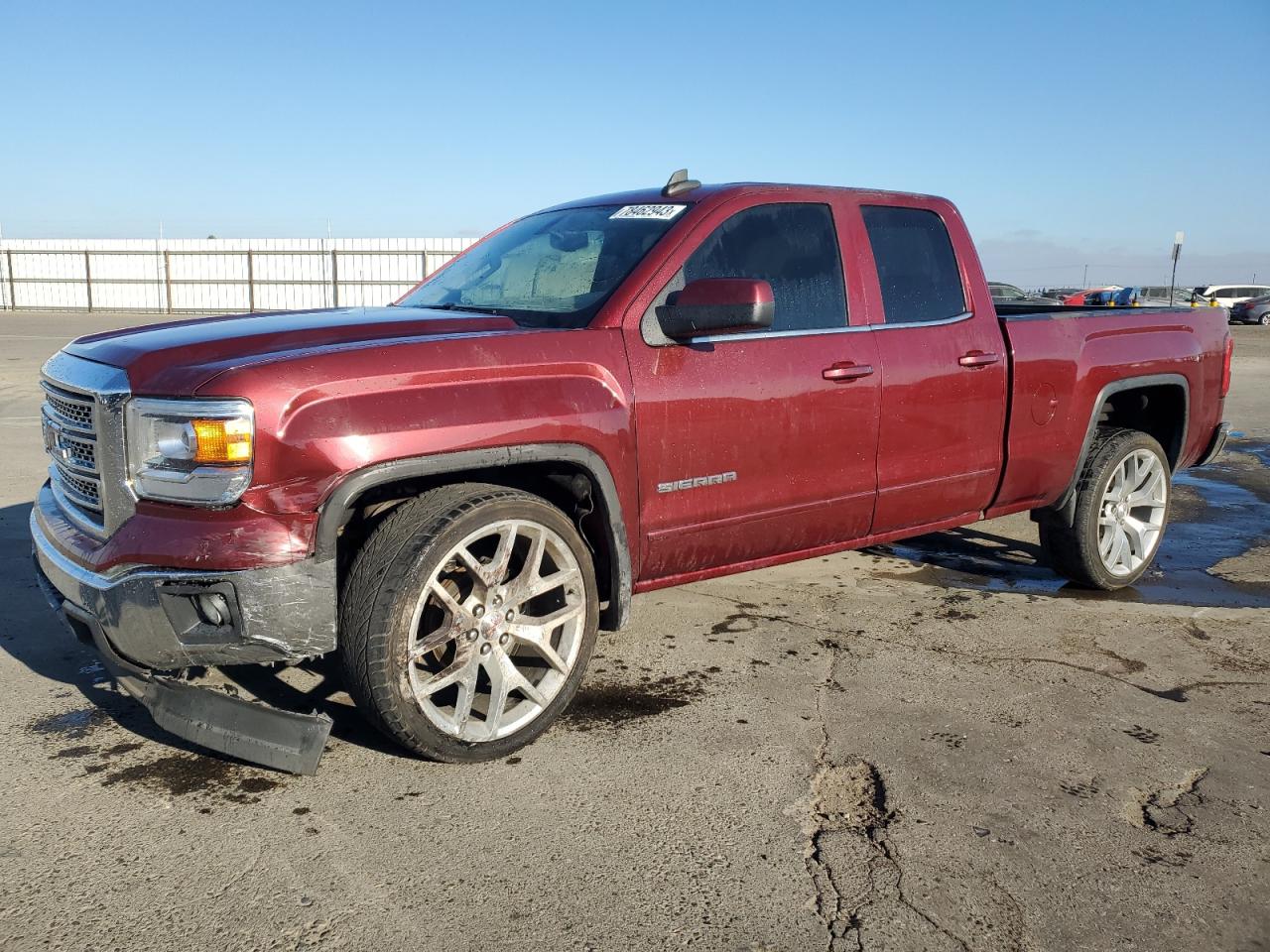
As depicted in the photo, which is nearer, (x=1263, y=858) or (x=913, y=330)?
(x=1263, y=858)

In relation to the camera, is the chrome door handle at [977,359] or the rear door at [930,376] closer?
the rear door at [930,376]

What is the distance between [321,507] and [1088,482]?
383cm

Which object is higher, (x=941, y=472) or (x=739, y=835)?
(x=941, y=472)

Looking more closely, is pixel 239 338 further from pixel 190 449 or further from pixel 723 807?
pixel 723 807

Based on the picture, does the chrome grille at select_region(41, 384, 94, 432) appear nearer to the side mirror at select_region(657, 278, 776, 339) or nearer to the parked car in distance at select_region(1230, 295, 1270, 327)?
the side mirror at select_region(657, 278, 776, 339)

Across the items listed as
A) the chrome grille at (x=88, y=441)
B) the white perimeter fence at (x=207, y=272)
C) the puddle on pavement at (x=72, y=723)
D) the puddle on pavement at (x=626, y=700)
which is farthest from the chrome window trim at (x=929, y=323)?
the white perimeter fence at (x=207, y=272)

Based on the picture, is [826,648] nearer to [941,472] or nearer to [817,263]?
[941,472]

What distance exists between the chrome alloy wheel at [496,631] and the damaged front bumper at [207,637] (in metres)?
0.34

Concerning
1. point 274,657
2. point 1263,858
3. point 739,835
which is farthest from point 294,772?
point 1263,858

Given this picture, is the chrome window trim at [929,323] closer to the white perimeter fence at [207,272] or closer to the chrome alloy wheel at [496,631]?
the chrome alloy wheel at [496,631]

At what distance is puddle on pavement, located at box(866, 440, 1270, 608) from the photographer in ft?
17.2

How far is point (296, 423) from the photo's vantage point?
279cm

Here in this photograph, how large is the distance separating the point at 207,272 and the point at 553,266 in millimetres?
31820

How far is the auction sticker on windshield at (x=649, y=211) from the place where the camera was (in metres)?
3.94
